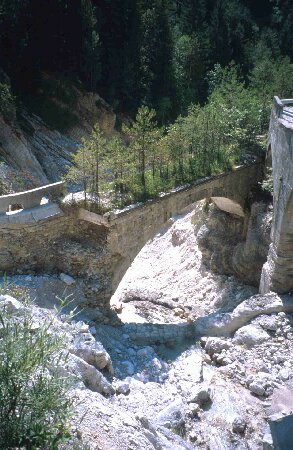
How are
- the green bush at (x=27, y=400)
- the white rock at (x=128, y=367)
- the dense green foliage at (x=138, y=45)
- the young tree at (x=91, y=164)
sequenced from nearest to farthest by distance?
the green bush at (x=27, y=400) < the white rock at (x=128, y=367) < the young tree at (x=91, y=164) < the dense green foliage at (x=138, y=45)

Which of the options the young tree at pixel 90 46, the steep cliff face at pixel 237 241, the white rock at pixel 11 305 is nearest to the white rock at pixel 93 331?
the white rock at pixel 11 305

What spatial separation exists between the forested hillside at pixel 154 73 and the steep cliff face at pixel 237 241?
3.14m

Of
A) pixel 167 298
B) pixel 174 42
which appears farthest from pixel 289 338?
pixel 174 42

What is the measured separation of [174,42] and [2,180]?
23.8m

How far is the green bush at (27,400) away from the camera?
675 cm

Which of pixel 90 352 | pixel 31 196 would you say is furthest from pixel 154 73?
pixel 90 352

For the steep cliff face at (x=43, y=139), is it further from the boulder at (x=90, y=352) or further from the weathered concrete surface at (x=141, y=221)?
the boulder at (x=90, y=352)

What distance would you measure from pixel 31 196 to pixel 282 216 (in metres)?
9.16

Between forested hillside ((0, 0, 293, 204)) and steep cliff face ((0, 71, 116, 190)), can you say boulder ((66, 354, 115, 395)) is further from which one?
steep cliff face ((0, 71, 116, 190))

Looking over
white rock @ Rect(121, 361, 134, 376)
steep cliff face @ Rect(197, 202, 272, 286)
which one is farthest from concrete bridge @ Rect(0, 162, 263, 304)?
steep cliff face @ Rect(197, 202, 272, 286)

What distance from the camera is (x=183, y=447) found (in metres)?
10.8

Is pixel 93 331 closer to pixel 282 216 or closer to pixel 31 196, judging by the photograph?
pixel 31 196

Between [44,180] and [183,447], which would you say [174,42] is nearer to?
[44,180]

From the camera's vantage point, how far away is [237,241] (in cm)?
2450
